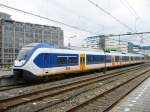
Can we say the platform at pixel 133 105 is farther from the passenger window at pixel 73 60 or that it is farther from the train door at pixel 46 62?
the passenger window at pixel 73 60

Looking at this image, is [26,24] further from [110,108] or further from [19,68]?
[110,108]

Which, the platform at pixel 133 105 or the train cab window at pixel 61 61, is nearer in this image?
the platform at pixel 133 105

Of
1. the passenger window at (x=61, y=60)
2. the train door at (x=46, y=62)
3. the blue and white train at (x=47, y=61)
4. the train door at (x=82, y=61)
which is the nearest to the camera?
the blue and white train at (x=47, y=61)

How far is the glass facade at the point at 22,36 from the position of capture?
257 feet

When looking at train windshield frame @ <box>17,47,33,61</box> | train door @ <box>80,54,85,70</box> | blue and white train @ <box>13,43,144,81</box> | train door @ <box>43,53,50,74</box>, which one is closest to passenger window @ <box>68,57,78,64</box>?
blue and white train @ <box>13,43,144,81</box>

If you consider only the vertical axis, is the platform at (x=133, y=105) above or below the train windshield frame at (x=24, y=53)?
below

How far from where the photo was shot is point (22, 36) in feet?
280

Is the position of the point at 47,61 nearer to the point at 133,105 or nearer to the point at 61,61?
the point at 61,61

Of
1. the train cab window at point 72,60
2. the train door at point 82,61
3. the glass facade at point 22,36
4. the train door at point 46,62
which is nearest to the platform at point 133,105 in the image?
the train door at point 46,62

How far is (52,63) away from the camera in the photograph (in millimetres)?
23625

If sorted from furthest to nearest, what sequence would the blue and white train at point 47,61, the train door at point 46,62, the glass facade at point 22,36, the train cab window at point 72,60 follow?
the glass facade at point 22,36
the train cab window at point 72,60
the train door at point 46,62
the blue and white train at point 47,61

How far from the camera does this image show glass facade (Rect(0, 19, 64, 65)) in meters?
78.3

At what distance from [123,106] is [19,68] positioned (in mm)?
10508

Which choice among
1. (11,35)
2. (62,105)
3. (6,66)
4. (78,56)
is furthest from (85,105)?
(11,35)
